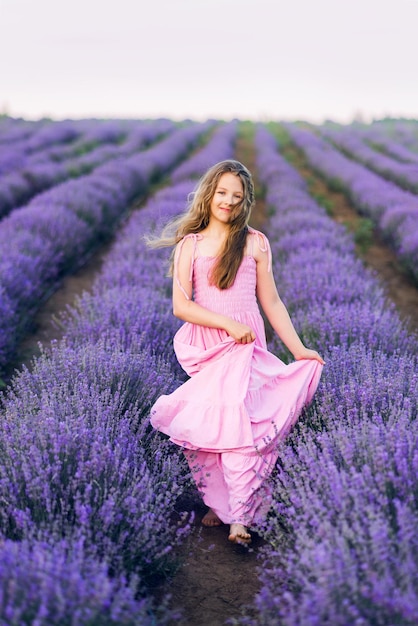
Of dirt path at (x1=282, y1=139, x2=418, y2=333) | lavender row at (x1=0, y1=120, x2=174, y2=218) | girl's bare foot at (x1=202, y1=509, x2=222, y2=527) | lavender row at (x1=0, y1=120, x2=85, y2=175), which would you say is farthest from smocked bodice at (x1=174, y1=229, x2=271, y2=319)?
lavender row at (x1=0, y1=120, x2=85, y2=175)

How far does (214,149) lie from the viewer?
14266mm

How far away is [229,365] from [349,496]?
2.82 ft

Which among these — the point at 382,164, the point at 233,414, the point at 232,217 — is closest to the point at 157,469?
the point at 233,414

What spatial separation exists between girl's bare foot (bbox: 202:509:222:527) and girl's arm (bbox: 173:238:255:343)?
66 cm

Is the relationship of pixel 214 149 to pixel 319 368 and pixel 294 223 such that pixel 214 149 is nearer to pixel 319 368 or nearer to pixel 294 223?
pixel 294 223

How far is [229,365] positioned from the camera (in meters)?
2.54

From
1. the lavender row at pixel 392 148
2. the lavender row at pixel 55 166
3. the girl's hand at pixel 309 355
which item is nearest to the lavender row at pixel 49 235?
the lavender row at pixel 55 166

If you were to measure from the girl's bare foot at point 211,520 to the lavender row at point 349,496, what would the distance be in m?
0.27

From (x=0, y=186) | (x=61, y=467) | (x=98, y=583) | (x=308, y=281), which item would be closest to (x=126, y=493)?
(x=61, y=467)

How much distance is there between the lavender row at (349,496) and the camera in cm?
144

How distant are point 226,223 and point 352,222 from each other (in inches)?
259

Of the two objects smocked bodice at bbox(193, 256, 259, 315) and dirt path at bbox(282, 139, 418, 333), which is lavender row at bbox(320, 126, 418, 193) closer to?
dirt path at bbox(282, 139, 418, 333)

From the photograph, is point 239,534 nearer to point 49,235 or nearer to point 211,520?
point 211,520

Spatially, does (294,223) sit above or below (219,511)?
above
